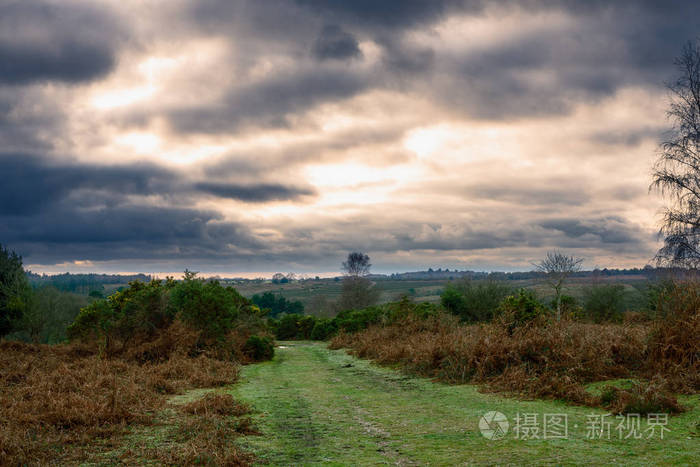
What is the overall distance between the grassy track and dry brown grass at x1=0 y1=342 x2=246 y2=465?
2.35m

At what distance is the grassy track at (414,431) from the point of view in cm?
657

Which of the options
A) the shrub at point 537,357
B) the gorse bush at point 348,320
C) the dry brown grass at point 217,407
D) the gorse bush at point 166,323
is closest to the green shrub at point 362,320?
the gorse bush at point 348,320

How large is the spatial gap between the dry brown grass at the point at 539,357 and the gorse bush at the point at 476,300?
20.7m

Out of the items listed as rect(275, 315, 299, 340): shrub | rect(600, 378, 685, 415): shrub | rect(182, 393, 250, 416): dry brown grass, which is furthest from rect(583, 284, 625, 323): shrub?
rect(182, 393, 250, 416): dry brown grass

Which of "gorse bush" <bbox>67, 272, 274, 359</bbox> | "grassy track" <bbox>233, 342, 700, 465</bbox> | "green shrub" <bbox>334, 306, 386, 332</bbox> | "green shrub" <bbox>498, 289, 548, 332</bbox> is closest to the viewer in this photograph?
"grassy track" <bbox>233, 342, 700, 465</bbox>

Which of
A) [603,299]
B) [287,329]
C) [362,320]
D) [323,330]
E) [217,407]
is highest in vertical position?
[603,299]

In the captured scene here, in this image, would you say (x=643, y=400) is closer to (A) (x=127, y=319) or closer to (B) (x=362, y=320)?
(A) (x=127, y=319)

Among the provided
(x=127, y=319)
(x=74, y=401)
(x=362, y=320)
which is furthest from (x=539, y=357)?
(x=362, y=320)

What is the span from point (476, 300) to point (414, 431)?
98.7 ft

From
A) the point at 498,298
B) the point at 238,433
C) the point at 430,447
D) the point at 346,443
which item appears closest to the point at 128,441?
the point at 238,433

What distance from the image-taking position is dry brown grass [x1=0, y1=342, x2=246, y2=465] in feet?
23.8

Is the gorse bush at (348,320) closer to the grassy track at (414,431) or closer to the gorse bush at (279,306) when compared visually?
the grassy track at (414,431)

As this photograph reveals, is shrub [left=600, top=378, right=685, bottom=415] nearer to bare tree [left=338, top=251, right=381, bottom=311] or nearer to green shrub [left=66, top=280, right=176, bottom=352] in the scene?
green shrub [left=66, top=280, right=176, bottom=352]

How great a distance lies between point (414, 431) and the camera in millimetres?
8359
